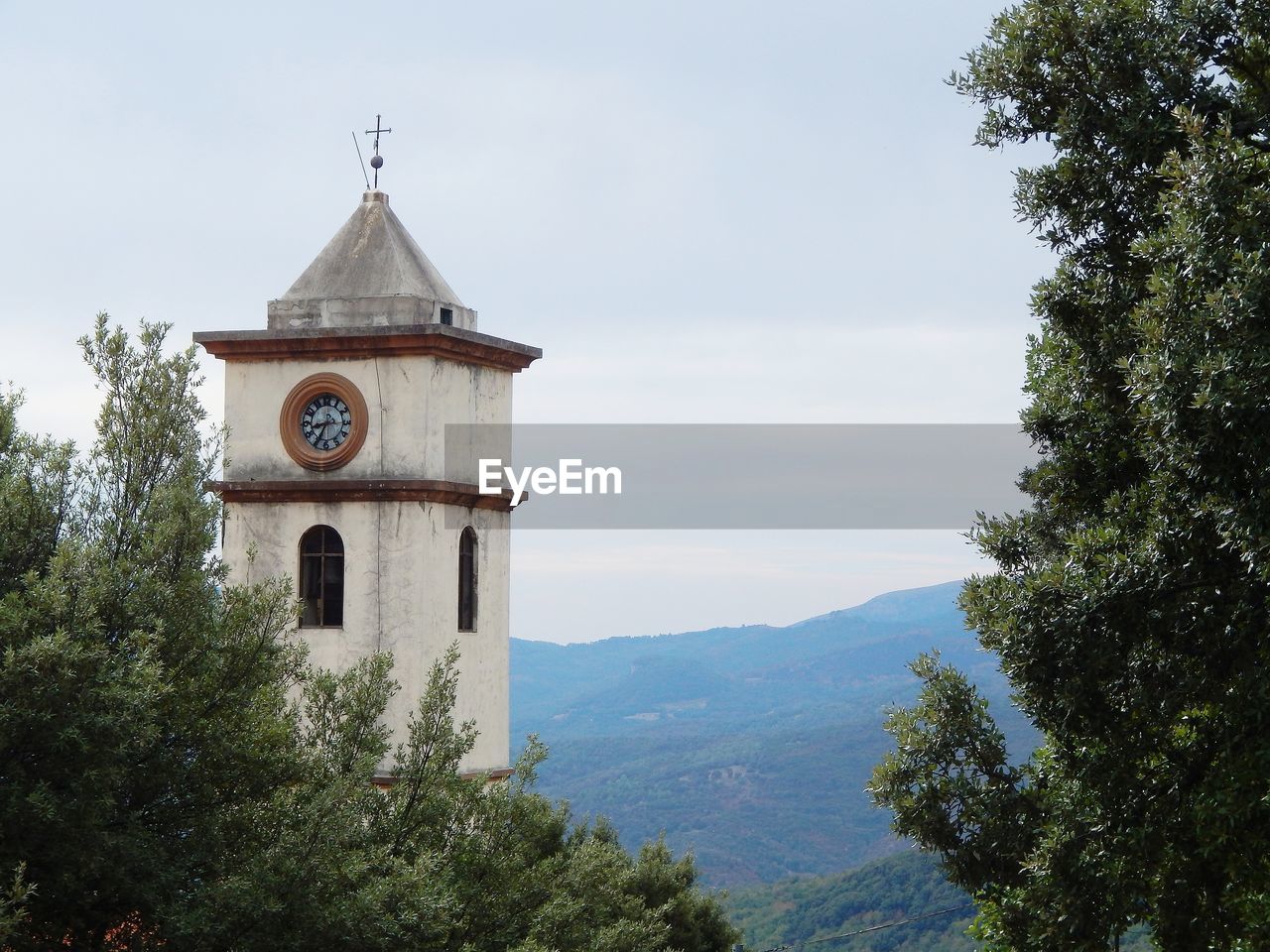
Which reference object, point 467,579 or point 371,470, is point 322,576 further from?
point 467,579

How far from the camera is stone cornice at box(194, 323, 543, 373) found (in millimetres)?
24750

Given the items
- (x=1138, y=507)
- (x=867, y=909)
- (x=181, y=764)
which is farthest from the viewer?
(x=867, y=909)

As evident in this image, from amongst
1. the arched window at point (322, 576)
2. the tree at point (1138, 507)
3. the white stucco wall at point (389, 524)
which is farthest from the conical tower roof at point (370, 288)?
the tree at point (1138, 507)

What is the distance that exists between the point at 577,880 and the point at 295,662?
3.62 meters

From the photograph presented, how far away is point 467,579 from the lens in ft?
84.8

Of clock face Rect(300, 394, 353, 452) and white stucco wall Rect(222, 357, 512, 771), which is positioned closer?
white stucco wall Rect(222, 357, 512, 771)

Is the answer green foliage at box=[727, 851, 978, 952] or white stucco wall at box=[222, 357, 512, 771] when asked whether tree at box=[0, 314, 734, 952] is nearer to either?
white stucco wall at box=[222, 357, 512, 771]

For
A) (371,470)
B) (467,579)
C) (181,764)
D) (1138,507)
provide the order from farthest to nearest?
(467,579) → (371,470) → (181,764) → (1138,507)

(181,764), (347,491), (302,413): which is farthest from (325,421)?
(181,764)

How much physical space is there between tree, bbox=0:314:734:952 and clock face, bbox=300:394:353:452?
824 centimetres

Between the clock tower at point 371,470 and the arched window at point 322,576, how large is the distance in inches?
0.8

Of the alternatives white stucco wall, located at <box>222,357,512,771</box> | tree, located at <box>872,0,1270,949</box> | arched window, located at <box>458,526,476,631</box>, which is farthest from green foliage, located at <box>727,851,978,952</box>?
tree, located at <box>872,0,1270,949</box>

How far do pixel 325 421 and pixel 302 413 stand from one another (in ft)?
1.24

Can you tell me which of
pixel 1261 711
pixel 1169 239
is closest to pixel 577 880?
pixel 1261 711
